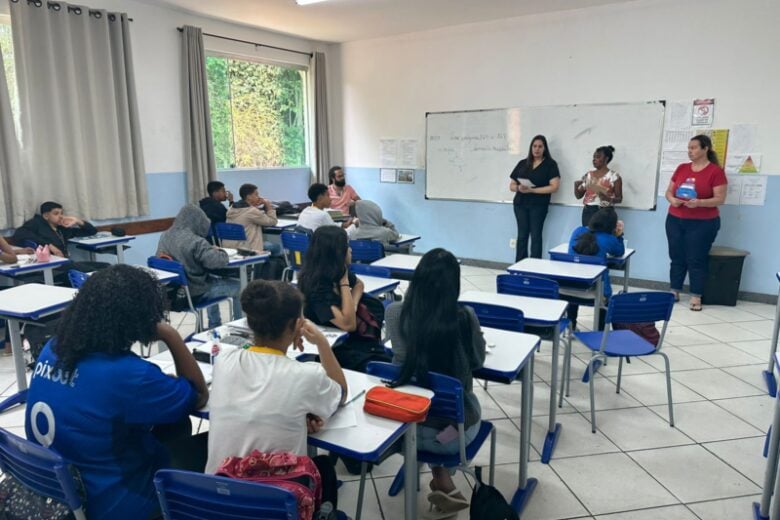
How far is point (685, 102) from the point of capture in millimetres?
A: 5832

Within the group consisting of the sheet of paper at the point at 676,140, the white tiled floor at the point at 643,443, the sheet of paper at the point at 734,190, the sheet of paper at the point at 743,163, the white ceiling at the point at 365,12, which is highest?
the white ceiling at the point at 365,12

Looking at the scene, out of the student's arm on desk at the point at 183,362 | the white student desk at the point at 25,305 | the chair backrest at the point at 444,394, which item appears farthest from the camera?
the white student desk at the point at 25,305

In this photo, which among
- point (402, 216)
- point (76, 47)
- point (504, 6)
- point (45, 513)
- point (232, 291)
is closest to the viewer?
point (45, 513)

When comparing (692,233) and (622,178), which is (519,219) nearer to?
(622,178)

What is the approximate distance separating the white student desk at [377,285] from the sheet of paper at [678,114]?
407 cm

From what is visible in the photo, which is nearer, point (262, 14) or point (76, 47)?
point (76, 47)

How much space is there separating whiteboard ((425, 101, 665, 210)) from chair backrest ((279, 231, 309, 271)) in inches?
122

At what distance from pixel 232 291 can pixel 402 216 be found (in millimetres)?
4116

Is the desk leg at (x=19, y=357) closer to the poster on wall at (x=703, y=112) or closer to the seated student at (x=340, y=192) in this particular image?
the seated student at (x=340, y=192)

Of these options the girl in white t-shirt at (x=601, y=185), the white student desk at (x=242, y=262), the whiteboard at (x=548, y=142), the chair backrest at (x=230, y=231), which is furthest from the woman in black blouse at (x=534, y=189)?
the white student desk at (x=242, y=262)

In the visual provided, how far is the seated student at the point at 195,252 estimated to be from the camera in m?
4.24

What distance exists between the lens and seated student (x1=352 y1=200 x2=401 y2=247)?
5246 millimetres

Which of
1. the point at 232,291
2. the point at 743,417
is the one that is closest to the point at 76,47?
the point at 232,291

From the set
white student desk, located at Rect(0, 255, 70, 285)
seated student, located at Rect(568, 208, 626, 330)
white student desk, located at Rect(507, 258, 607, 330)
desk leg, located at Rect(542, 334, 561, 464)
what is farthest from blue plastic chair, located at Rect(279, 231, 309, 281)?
desk leg, located at Rect(542, 334, 561, 464)
